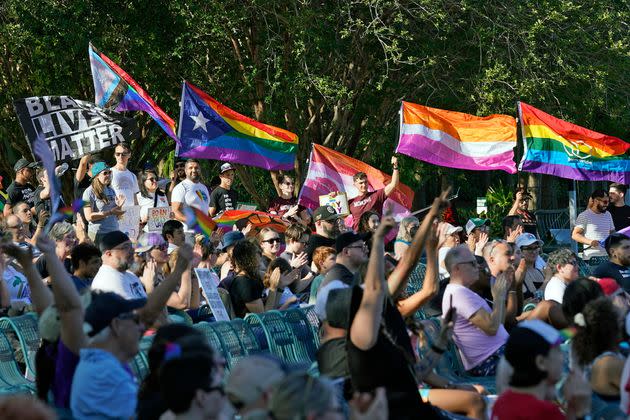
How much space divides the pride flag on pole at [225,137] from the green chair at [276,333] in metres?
5.26

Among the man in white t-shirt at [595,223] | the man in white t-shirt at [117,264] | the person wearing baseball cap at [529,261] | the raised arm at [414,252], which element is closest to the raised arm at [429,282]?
the raised arm at [414,252]

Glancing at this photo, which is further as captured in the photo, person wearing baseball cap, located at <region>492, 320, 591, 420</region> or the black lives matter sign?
the black lives matter sign

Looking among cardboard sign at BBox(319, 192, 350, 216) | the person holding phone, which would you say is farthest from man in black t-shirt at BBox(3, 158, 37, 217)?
the person holding phone

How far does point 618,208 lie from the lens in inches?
690

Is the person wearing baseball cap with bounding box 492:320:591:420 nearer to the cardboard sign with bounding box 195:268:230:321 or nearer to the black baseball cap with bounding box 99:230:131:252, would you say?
the black baseball cap with bounding box 99:230:131:252

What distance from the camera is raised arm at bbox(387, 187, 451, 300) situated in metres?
6.89

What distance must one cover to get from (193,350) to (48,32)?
15.3 m

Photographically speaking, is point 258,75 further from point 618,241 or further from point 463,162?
point 618,241

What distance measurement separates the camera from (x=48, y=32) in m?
19.5

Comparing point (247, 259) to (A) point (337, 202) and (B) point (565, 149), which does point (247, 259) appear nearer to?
(A) point (337, 202)

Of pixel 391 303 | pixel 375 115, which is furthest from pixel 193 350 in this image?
pixel 375 115

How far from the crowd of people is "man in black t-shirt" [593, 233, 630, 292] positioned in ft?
0.08

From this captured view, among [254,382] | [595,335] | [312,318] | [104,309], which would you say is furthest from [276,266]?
[254,382]

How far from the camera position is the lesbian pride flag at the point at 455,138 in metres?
16.4
